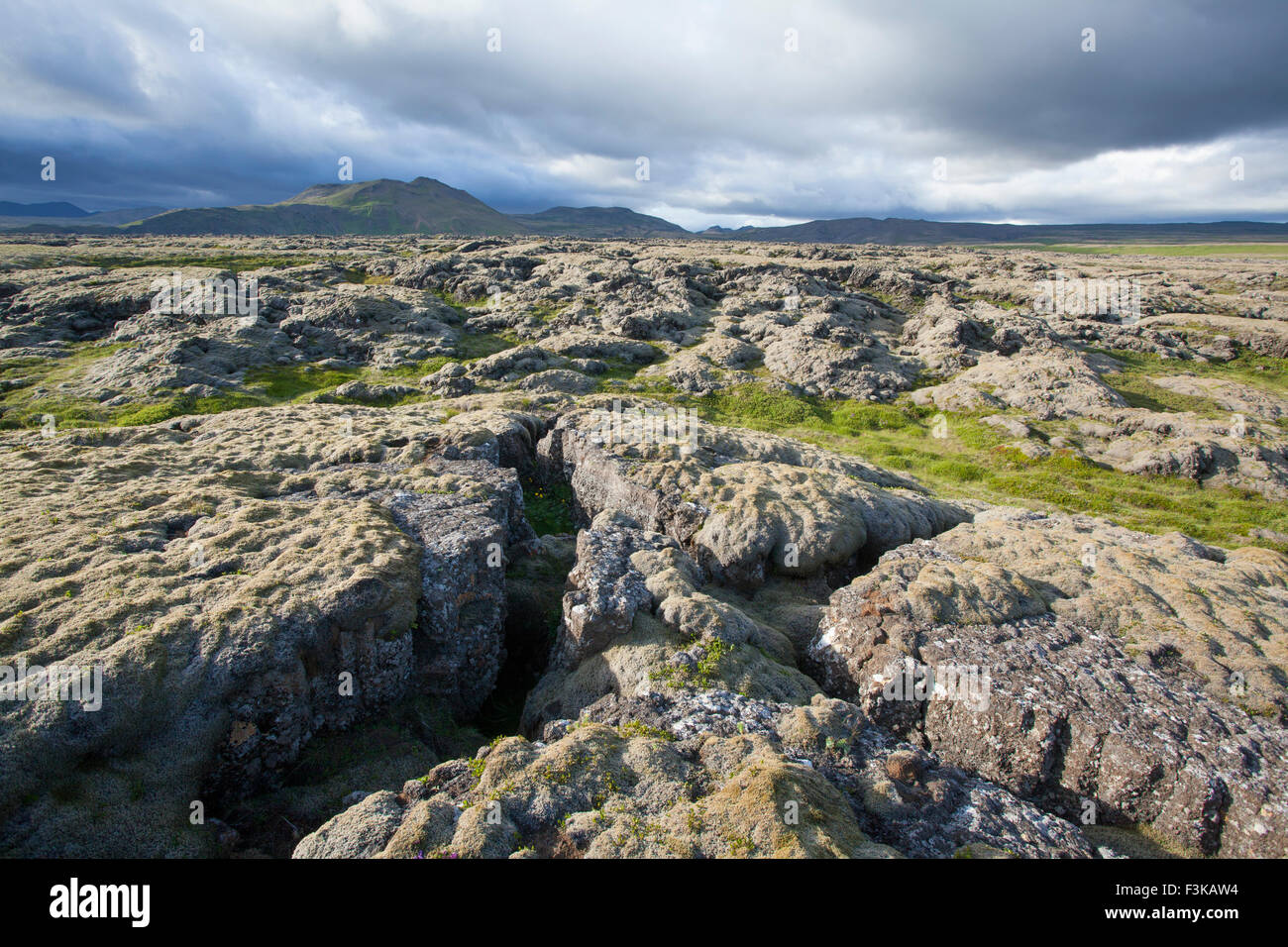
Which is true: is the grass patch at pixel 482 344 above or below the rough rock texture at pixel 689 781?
Result: above

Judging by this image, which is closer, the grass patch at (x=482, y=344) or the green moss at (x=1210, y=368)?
the green moss at (x=1210, y=368)

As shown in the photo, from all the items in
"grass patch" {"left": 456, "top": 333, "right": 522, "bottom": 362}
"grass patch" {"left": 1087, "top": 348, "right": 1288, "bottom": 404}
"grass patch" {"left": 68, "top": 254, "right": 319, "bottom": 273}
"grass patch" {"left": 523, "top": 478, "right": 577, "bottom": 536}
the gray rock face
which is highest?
"grass patch" {"left": 68, "top": 254, "right": 319, "bottom": 273}

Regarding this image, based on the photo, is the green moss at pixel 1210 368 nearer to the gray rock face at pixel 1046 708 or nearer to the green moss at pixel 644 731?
the gray rock face at pixel 1046 708

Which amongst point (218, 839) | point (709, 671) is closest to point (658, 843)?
point (709, 671)

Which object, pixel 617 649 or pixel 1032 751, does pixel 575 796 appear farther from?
pixel 1032 751

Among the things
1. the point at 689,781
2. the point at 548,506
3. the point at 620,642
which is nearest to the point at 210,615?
the point at 620,642

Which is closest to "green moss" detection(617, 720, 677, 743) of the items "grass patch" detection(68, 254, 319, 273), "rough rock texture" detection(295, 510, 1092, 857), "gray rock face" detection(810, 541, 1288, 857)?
"rough rock texture" detection(295, 510, 1092, 857)

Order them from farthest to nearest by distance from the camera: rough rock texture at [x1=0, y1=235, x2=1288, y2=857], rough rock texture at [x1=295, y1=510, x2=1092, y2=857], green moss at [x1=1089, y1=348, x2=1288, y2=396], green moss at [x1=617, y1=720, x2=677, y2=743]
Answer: green moss at [x1=1089, y1=348, x2=1288, y2=396], green moss at [x1=617, y1=720, x2=677, y2=743], rough rock texture at [x1=0, y1=235, x2=1288, y2=857], rough rock texture at [x1=295, y1=510, x2=1092, y2=857]

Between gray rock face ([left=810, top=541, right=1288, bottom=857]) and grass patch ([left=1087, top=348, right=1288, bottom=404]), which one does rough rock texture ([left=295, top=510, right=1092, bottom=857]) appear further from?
grass patch ([left=1087, top=348, right=1288, bottom=404])

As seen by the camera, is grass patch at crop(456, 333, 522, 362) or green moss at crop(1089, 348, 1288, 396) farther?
grass patch at crop(456, 333, 522, 362)

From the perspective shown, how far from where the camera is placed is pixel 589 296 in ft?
216

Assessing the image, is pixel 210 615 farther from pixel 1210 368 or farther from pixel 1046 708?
pixel 1210 368

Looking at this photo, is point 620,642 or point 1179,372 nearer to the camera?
point 620,642

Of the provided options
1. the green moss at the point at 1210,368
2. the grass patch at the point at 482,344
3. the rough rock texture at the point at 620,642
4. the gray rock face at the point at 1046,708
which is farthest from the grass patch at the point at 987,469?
the green moss at the point at 1210,368
